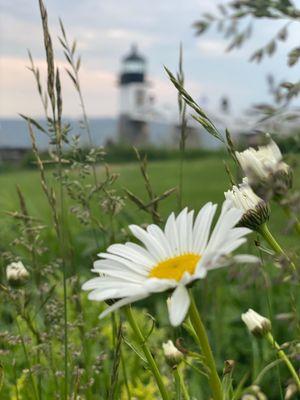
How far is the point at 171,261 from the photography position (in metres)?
0.86

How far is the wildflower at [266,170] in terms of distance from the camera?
637 millimetres

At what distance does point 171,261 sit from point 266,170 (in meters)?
0.22

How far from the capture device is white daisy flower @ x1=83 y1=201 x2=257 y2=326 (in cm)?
72

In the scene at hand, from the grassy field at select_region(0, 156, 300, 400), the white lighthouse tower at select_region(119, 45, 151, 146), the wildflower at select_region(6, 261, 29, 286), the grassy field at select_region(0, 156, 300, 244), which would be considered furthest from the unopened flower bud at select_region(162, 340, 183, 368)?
the white lighthouse tower at select_region(119, 45, 151, 146)

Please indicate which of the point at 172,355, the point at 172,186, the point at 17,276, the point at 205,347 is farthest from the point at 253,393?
the point at 172,186

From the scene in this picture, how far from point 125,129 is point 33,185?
1411 cm

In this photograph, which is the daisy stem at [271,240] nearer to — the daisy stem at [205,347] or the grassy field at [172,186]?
the daisy stem at [205,347]

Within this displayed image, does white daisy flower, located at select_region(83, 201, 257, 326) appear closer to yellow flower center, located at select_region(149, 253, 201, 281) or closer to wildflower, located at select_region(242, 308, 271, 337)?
yellow flower center, located at select_region(149, 253, 201, 281)

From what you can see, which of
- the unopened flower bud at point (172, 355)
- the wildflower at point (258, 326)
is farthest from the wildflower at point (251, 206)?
the unopened flower bud at point (172, 355)

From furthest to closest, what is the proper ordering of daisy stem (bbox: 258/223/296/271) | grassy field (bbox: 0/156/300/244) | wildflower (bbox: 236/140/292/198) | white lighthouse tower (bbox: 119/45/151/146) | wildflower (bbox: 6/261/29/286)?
1. white lighthouse tower (bbox: 119/45/151/146)
2. grassy field (bbox: 0/156/300/244)
3. wildflower (bbox: 6/261/29/286)
4. daisy stem (bbox: 258/223/296/271)
5. wildflower (bbox: 236/140/292/198)

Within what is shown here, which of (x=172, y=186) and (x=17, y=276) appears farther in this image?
(x=172, y=186)

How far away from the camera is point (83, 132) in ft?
4.67

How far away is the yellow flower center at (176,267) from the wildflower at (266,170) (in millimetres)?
119

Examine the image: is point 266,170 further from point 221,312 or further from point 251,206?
point 221,312
